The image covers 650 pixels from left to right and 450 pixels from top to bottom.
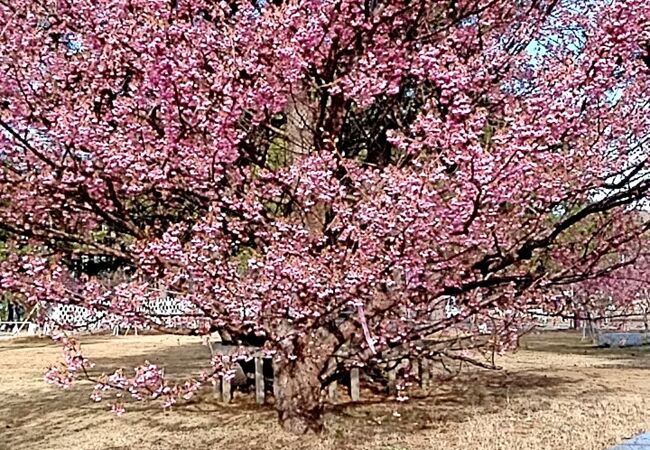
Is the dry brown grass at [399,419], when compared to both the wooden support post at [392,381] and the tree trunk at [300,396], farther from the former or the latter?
the wooden support post at [392,381]

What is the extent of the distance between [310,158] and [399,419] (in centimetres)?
338

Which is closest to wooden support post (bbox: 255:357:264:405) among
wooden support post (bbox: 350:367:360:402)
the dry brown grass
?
the dry brown grass

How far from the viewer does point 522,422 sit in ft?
23.4

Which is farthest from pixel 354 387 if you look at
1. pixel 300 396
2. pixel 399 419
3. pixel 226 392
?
pixel 300 396

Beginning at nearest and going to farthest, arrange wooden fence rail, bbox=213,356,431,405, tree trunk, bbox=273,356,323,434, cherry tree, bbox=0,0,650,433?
cherry tree, bbox=0,0,650,433
tree trunk, bbox=273,356,323,434
wooden fence rail, bbox=213,356,431,405

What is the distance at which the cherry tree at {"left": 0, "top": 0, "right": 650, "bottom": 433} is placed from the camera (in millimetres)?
4430

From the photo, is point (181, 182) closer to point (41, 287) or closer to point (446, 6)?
point (41, 287)

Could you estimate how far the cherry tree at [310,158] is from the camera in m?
4.43

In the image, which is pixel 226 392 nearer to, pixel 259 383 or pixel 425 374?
pixel 259 383

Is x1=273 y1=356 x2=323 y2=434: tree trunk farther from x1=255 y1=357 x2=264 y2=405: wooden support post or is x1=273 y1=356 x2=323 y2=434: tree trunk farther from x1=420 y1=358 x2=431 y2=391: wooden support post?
x1=420 y1=358 x2=431 y2=391: wooden support post

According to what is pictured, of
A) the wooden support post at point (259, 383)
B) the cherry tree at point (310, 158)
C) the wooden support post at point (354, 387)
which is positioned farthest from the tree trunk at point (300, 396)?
the wooden support post at point (354, 387)

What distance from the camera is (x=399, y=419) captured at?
23.6 ft

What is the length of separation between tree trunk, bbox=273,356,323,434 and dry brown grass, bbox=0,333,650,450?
0.14 m

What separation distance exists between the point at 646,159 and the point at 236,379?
5.24 metres
